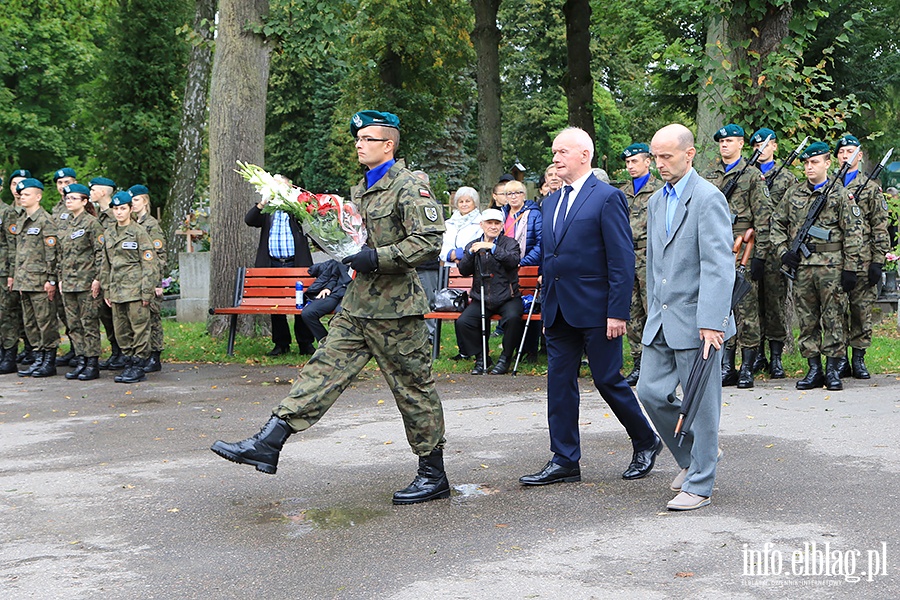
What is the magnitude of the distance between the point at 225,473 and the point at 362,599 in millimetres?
2922

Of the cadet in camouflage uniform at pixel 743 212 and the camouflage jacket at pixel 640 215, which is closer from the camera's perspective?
the cadet in camouflage uniform at pixel 743 212

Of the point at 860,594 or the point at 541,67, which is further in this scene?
the point at 541,67

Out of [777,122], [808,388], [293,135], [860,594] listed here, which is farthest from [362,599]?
[293,135]

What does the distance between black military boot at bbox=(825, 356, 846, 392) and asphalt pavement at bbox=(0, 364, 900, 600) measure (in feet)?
1.28

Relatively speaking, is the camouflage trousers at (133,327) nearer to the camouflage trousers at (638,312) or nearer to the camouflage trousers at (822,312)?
the camouflage trousers at (638,312)

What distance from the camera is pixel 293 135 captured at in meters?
59.0

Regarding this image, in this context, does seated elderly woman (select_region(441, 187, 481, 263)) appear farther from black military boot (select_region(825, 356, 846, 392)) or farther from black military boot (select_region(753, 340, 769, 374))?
black military boot (select_region(825, 356, 846, 392))

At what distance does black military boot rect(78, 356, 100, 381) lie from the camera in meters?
12.9

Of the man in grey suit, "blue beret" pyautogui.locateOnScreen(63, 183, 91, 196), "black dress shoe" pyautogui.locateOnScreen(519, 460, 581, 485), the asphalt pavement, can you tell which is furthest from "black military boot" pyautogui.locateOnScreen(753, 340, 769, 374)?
"blue beret" pyautogui.locateOnScreen(63, 183, 91, 196)

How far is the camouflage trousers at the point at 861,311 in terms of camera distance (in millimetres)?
10961

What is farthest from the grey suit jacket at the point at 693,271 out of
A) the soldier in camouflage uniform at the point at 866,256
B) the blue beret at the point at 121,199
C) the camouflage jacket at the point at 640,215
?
the blue beret at the point at 121,199

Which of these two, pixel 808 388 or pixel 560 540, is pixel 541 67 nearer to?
pixel 808 388

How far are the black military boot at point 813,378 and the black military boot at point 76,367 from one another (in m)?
7.89

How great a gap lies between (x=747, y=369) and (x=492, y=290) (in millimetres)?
3021
